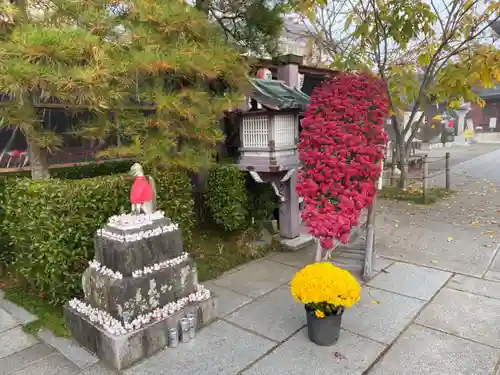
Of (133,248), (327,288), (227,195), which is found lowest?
(327,288)

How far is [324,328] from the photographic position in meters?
4.12

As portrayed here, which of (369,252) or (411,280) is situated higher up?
(369,252)

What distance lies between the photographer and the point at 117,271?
410cm

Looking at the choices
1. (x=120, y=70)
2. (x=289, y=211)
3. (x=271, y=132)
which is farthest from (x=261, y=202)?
(x=120, y=70)

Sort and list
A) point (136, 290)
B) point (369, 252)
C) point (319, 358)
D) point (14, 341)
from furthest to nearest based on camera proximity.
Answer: point (369, 252) < point (14, 341) < point (136, 290) < point (319, 358)

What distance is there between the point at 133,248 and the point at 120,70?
6.55 ft

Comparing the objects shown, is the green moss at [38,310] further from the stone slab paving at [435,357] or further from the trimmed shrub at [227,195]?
the stone slab paving at [435,357]

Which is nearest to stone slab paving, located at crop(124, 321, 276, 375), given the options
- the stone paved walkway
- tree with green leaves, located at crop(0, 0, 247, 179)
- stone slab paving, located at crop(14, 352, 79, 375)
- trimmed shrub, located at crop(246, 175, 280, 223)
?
the stone paved walkway

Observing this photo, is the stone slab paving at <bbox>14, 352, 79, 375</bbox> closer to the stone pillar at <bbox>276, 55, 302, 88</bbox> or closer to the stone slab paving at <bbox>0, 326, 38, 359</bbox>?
the stone slab paving at <bbox>0, 326, 38, 359</bbox>

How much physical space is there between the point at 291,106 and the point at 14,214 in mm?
4566

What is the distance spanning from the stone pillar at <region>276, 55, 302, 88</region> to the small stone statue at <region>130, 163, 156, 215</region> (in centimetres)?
436

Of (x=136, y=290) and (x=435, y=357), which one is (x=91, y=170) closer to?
(x=136, y=290)

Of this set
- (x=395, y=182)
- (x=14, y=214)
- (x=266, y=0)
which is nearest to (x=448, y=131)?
(x=395, y=182)

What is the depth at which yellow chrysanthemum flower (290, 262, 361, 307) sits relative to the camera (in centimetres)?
388
